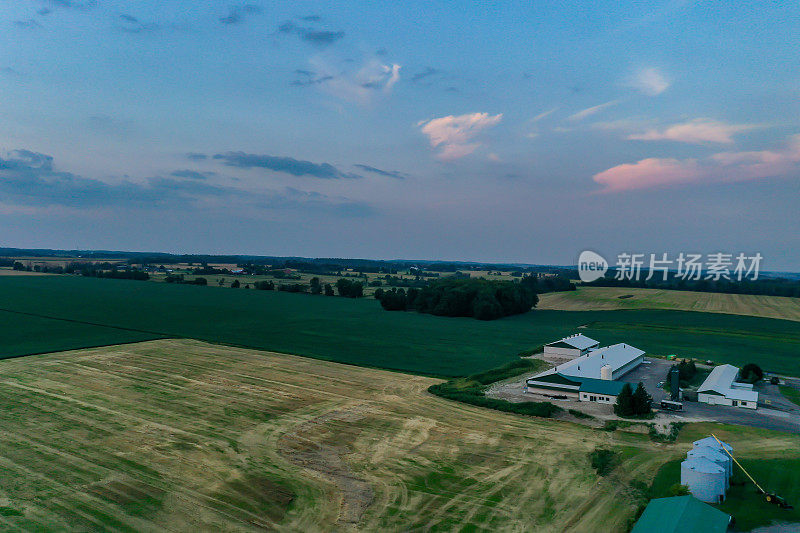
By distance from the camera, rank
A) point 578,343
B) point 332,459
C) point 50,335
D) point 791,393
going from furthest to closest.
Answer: point 50,335, point 578,343, point 791,393, point 332,459

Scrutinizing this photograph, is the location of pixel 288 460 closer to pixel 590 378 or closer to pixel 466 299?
pixel 590 378

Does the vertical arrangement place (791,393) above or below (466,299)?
below

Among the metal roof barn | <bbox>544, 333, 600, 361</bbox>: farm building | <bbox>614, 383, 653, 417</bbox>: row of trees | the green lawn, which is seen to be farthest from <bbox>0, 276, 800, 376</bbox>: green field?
<bbox>614, 383, 653, 417</bbox>: row of trees

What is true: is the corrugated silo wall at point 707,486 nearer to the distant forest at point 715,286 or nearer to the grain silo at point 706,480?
the grain silo at point 706,480

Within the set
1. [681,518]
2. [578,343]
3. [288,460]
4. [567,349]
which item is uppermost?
[578,343]

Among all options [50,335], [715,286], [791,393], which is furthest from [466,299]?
[715,286]

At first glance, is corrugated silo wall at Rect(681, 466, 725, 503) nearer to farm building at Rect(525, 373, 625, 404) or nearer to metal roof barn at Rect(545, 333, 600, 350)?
farm building at Rect(525, 373, 625, 404)
